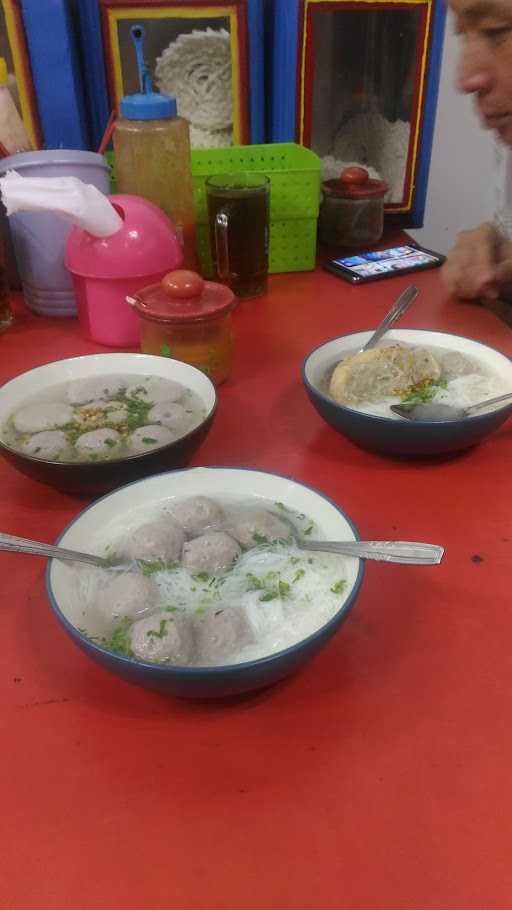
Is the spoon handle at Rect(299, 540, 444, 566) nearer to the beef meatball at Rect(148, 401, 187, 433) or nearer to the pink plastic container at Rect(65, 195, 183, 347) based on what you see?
the beef meatball at Rect(148, 401, 187, 433)

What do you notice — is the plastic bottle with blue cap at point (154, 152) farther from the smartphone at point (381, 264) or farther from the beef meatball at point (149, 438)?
the beef meatball at point (149, 438)

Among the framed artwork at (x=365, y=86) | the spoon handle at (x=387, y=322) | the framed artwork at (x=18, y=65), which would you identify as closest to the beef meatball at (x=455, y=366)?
the spoon handle at (x=387, y=322)

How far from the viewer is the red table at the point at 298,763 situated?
483mm

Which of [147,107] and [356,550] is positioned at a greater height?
[147,107]

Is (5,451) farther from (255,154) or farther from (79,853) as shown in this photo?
(255,154)

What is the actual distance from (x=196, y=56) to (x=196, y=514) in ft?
4.50

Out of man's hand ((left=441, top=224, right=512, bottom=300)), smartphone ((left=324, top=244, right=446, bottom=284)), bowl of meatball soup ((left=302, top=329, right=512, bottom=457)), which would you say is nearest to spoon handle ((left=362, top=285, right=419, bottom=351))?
A: bowl of meatball soup ((left=302, top=329, right=512, bottom=457))

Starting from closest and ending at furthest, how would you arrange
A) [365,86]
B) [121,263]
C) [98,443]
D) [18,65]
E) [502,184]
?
[98,443] → [121,263] → [18,65] → [365,86] → [502,184]

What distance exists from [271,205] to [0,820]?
135 cm

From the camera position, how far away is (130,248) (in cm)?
123

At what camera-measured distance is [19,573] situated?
2.49ft

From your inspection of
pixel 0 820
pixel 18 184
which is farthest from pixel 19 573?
pixel 18 184

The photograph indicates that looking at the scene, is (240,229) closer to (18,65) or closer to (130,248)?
(130,248)

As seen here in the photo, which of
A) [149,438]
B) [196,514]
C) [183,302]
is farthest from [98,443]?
[183,302]
